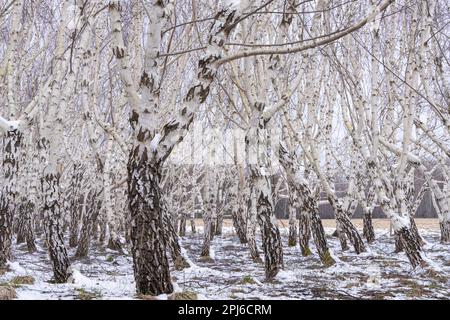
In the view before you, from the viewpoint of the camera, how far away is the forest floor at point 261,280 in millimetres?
4973

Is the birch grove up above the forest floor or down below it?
above

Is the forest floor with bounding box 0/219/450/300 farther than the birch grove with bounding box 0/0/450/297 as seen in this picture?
Yes

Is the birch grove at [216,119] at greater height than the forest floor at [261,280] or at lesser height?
greater

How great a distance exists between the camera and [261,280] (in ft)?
20.9

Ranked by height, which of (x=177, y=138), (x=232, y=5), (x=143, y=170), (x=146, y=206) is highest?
(x=232, y=5)

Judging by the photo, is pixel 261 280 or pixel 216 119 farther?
pixel 216 119

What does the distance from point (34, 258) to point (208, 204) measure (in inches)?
150

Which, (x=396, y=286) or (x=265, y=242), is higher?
(x=265, y=242)

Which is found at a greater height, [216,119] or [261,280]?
[216,119]

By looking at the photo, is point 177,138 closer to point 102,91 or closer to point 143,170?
point 143,170

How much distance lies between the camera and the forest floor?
4.97m

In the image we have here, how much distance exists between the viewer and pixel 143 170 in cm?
430
